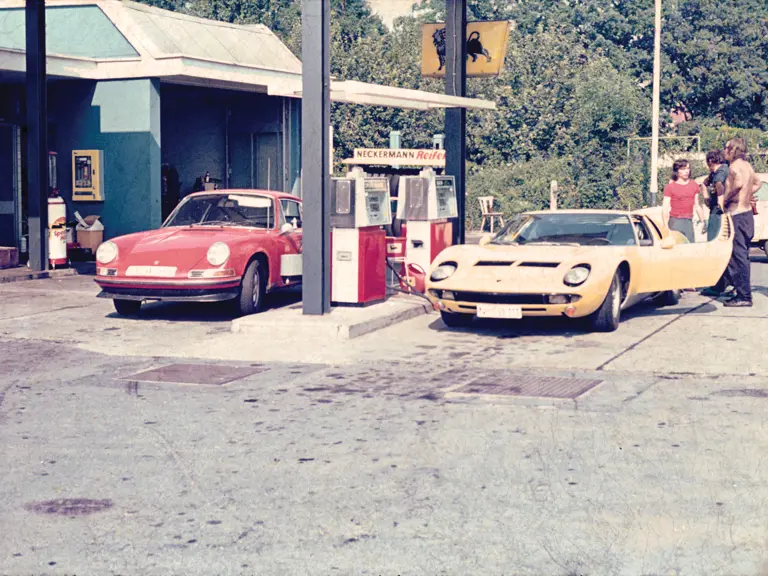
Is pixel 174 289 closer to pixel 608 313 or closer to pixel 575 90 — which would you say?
pixel 608 313

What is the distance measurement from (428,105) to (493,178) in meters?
21.6

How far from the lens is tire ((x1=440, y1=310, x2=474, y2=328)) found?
1165 cm

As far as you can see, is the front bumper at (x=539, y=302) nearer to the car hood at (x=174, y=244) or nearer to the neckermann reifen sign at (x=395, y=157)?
the car hood at (x=174, y=244)

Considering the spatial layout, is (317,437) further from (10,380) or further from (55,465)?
(10,380)

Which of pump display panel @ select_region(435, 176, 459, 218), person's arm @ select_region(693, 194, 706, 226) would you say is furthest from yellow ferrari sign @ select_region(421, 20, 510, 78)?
person's arm @ select_region(693, 194, 706, 226)

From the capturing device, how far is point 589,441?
264 inches

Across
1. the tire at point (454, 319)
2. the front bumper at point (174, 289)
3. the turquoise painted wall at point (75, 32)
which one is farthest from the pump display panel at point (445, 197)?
the turquoise painted wall at point (75, 32)

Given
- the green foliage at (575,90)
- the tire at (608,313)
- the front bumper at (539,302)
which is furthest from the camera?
the green foliage at (575,90)

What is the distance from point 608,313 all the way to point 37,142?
1025 cm

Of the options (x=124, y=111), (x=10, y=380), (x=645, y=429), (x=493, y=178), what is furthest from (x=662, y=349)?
(x=493, y=178)

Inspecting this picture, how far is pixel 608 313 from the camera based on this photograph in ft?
37.1

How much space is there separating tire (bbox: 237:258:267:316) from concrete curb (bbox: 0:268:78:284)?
5.72 meters

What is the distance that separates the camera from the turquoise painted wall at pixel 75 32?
22.2 m

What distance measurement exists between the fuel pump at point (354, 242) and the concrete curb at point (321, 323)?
28 centimetres
